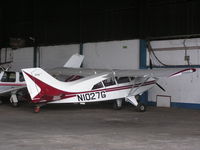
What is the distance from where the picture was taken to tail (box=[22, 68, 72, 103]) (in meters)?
14.6

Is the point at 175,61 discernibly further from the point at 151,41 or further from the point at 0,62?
the point at 0,62

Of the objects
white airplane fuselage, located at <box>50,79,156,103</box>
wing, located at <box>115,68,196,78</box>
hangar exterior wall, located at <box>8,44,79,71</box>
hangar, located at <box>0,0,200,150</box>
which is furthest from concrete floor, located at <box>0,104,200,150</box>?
hangar exterior wall, located at <box>8,44,79,71</box>

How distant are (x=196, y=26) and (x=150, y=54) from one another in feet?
Result: 9.60

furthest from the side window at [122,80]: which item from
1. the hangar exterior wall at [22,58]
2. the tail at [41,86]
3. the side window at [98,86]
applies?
the hangar exterior wall at [22,58]

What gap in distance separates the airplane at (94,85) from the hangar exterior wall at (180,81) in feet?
5.86

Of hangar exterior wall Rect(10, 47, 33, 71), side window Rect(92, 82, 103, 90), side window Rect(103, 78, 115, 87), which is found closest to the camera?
side window Rect(92, 82, 103, 90)

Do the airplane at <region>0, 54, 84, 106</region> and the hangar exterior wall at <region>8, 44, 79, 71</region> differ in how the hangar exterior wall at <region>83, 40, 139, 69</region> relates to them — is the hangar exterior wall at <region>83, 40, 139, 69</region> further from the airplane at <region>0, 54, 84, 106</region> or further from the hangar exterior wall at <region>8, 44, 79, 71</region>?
the airplane at <region>0, 54, 84, 106</region>

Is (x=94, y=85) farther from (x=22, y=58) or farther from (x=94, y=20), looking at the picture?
(x=22, y=58)

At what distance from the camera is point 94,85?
52.3 ft

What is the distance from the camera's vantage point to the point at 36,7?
84.9 feet

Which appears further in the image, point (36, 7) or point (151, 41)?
point (36, 7)

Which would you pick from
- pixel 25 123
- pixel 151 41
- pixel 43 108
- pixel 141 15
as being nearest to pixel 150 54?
pixel 151 41

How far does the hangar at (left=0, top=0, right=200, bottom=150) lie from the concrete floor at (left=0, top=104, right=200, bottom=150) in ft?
0.08

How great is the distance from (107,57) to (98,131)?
1099 cm
